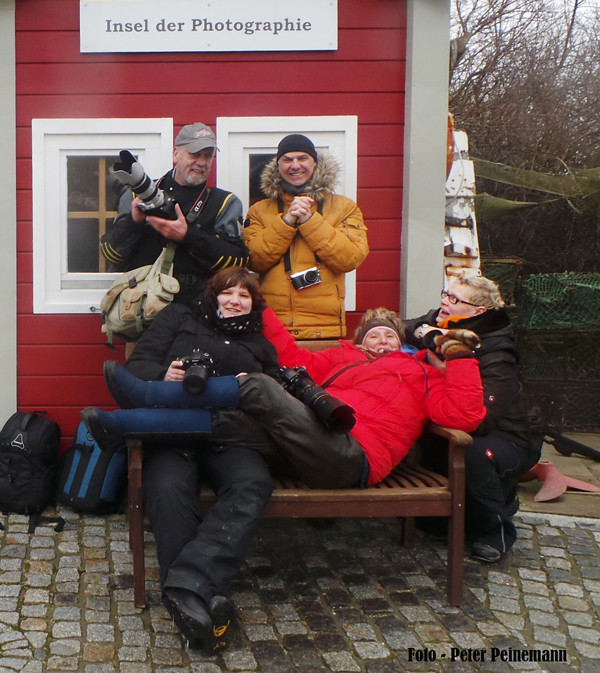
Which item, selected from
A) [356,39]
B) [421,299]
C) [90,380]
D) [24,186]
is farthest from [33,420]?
[356,39]

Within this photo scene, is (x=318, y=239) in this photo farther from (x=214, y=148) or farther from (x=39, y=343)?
(x=39, y=343)

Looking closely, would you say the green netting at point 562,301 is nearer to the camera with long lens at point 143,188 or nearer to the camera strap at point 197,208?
the camera strap at point 197,208

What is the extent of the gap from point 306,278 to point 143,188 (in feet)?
3.22

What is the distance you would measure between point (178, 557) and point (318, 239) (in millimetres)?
1873

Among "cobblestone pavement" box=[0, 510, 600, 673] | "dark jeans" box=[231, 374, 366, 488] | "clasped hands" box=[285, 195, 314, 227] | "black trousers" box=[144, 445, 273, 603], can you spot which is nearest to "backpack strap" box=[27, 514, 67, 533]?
"cobblestone pavement" box=[0, 510, 600, 673]

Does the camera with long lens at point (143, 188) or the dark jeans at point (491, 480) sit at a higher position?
the camera with long lens at point (143, 188)

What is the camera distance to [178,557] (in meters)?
3.08

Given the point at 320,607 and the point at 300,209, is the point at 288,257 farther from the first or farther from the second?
the point at 320,607

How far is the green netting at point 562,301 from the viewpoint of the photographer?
7.13 metres

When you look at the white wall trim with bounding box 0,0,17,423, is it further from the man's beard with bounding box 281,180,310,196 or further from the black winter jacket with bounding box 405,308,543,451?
the black winter jacket with bounding box 405,308,543,451

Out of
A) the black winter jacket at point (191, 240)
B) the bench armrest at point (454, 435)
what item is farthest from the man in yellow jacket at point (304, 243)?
the bench armrest at point (454, 435)

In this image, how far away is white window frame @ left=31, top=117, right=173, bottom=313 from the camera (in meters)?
5.02

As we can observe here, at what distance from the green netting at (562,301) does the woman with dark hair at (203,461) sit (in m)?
3.94

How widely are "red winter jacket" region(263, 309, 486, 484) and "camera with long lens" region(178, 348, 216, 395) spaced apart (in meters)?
0.68
